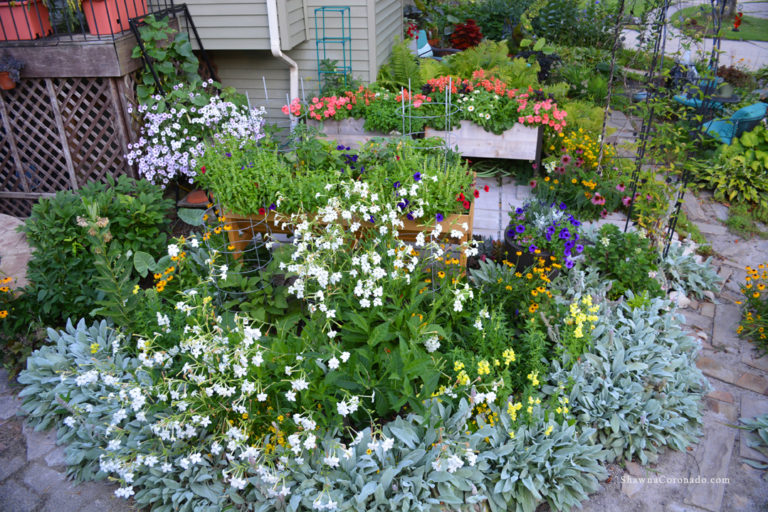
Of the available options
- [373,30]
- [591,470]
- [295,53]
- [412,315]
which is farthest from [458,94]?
[591,470]

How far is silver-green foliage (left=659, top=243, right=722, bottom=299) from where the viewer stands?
Result: 3857 millimetres

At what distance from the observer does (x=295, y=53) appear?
576cm

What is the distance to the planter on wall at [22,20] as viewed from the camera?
416 centimetres

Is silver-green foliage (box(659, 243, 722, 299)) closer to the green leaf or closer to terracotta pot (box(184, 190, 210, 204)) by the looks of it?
the green leaf

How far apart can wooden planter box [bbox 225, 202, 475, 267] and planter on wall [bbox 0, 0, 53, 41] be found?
2.48 meters

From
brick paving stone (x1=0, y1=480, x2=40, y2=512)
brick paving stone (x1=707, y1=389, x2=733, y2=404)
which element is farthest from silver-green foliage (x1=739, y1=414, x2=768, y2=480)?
brick paving stone (x1=0, y1=480, x2=40, y2=512)

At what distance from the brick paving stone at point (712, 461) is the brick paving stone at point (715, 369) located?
0.35m

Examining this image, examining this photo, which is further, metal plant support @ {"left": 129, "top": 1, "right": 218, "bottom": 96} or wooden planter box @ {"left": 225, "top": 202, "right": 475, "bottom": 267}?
metal plant support @ {"left": 129, "top": 1, "right": 218, "bottom": 96}

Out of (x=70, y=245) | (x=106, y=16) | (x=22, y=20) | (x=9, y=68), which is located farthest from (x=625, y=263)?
(x=22, y=20)

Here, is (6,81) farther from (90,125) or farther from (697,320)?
(697,320)

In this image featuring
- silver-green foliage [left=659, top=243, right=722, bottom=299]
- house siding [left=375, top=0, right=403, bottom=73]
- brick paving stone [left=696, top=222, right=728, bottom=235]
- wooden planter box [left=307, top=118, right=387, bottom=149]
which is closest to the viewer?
silver-green foliage [left=659, top=243, right=722, bottom=299]

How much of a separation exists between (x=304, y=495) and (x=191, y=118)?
→ 11.2 ft

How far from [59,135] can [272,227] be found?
7.38 ft

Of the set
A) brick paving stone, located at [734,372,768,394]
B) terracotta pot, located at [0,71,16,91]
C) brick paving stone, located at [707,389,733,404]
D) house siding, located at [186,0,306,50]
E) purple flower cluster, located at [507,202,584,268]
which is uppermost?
house siding, located at [186,0,306,50]
